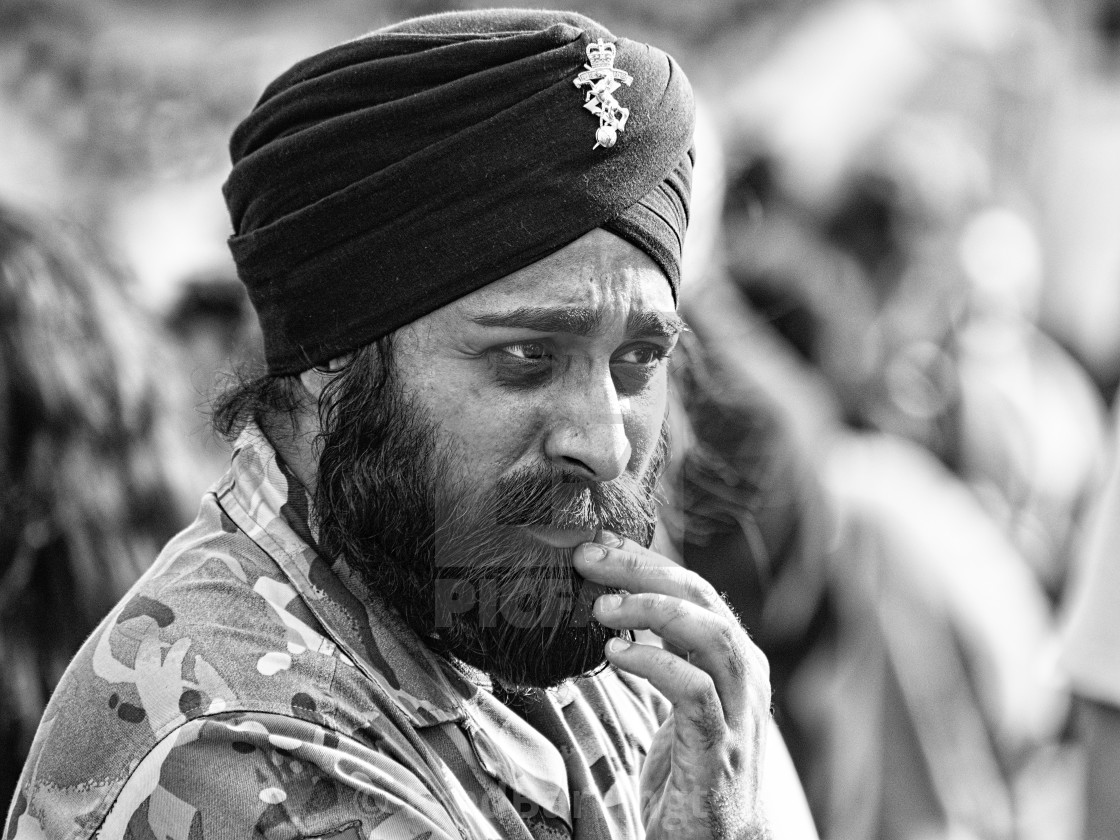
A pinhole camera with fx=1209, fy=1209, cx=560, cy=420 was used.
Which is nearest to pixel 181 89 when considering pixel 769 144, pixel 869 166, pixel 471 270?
pixel 471 270

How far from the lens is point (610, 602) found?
1.94 meters

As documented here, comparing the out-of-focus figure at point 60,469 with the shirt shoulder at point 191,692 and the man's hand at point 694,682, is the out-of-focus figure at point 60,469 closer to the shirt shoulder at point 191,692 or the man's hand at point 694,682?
the shirt shoulder at point 191,692

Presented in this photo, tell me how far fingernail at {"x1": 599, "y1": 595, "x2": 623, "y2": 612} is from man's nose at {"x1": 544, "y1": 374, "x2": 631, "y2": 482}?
22cm

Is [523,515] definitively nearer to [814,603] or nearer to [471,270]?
[471,270]

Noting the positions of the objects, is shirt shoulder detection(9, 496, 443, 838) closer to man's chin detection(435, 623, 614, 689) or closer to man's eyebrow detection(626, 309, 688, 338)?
man's chin detection(435, 623, 614, 689)

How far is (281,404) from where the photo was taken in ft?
7.50

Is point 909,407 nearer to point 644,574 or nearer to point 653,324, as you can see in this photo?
point 653,324

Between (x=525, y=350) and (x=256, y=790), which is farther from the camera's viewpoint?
(x=525, y=350)

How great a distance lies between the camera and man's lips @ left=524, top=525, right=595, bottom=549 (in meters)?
2.06

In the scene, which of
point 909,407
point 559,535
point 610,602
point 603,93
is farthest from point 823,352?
point 610,602

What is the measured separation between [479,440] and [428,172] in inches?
18.2

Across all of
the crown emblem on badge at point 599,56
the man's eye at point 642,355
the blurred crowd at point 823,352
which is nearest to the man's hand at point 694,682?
the man's eye at point 642,355

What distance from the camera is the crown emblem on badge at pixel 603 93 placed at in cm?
210

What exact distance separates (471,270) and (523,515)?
1.39 feet
